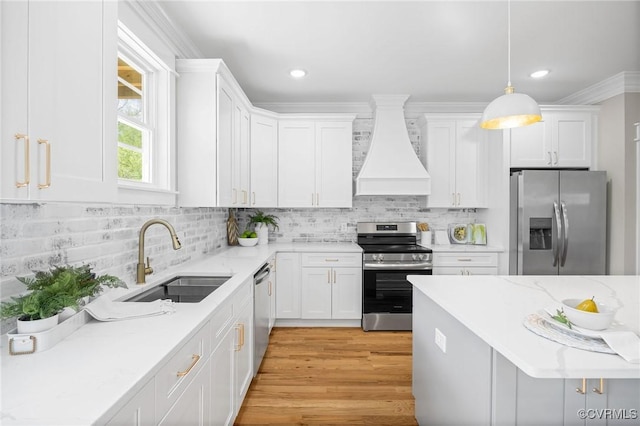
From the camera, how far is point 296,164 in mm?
3924

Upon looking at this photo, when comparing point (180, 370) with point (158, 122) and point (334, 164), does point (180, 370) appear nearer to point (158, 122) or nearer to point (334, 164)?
point (158, 122)

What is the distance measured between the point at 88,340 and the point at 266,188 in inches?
110

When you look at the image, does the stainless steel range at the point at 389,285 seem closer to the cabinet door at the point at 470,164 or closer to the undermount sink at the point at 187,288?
the cabinet door at the point at 470,164

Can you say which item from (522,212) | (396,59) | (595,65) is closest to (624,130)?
(595,65)

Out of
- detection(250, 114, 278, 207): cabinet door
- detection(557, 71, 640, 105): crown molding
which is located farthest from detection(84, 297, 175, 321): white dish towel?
detection(557, 71, 640, 105): crown molding

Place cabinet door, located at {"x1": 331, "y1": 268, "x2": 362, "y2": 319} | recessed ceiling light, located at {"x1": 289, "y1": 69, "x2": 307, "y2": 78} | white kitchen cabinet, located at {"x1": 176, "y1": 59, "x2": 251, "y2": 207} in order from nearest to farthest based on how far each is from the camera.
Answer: white kitchen cabinet, located at {"x1": 176, "y1": 59, "x2": 251, "y2": 207} → recessed ceiling light, located at {"x1": 289, "y1": 69, "x2": 307, "y2": 78} → cabinet door, located at {"x1": 331, "y1": 268, "x2": 362, "y2": 319}

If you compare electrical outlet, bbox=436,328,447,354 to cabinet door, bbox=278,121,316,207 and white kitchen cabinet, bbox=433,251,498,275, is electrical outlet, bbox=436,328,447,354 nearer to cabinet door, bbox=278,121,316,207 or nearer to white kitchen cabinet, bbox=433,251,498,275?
white kitchen cabinet, bbox=433,251,498,275

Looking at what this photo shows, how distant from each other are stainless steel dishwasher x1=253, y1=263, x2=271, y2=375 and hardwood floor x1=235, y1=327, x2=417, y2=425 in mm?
194

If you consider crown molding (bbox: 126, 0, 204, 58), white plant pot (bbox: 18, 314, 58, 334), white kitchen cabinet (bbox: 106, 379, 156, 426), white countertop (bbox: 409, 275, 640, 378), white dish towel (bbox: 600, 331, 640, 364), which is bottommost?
white kitchen cabinet (bbox: 106, 379, 156, 426)

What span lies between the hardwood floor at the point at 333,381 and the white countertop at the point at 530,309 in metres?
0.99

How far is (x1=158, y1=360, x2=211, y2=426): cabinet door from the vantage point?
1.10m

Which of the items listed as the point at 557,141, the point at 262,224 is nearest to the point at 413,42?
the point at 557,141

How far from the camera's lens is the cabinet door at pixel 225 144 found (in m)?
2.49

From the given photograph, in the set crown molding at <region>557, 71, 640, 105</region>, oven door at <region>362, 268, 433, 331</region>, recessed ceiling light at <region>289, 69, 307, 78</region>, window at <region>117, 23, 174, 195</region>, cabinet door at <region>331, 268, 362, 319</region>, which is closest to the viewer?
window at <region>117, 23, 174, 195</region>
